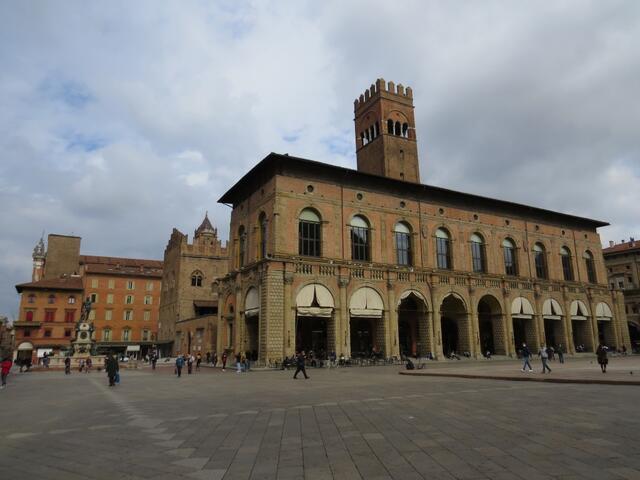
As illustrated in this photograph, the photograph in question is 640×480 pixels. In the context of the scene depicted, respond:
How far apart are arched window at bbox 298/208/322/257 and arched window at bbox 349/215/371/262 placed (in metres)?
2.84

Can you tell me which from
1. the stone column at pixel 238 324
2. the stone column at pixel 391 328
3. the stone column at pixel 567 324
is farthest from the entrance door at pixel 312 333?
the stone column at pixel 567 324

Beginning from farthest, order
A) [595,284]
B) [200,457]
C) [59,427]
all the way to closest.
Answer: [595,284] → [59,427] → [200,457]

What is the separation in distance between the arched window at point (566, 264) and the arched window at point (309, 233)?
28.7 metres

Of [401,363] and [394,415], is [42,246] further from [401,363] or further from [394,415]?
[394,415]

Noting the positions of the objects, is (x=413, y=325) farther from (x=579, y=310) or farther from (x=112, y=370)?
(x=112, y=370)

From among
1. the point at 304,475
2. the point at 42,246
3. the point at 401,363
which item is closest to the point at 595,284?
the point at 401,363

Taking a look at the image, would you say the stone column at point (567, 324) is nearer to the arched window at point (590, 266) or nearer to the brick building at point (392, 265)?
the brick building at point (392, 265)

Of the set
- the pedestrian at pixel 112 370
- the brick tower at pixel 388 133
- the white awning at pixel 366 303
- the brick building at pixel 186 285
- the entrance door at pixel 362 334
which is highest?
the brick tower at pixel 388 133

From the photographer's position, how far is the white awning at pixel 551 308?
141ft

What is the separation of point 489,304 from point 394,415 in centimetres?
3406

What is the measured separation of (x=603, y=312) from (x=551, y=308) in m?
8.83

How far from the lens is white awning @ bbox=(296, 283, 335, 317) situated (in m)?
31.1

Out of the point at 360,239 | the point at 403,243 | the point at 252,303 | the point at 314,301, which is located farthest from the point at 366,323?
the point at 252,303

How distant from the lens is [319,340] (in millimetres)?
36156
